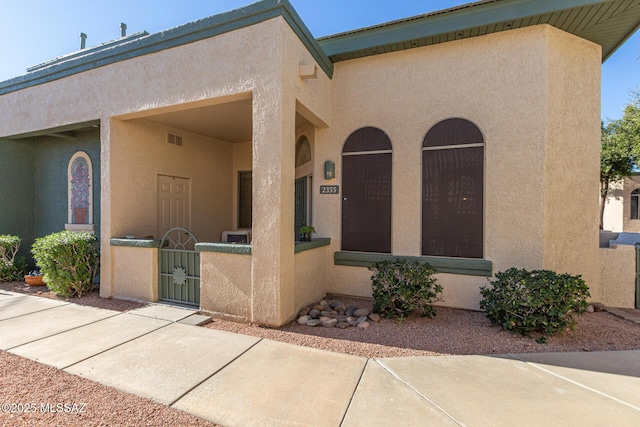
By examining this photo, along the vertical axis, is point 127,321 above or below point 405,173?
below

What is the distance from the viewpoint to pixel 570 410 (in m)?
2.46

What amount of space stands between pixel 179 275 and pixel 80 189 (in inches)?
157

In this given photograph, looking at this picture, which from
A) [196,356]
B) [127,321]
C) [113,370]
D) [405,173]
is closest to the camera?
[113,370]

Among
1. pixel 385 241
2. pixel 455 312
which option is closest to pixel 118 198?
pixel 385 241

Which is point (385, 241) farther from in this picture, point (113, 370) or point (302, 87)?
point (113, 370)

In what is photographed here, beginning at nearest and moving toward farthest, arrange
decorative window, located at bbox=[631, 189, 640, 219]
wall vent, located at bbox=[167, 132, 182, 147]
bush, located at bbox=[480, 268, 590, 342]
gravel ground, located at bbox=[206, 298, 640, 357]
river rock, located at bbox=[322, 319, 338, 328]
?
gravel ground, located at bbox=[206, 298, 640, 357] < bush, located at bbox=[480, 268, 590, 342] < river rock, located at bbox=[322, 319, 338, 328] < wall vent, located at bbox=[167, 132, 182, 147] < decorative window, located at bbox=[631, 189, 640, 219]

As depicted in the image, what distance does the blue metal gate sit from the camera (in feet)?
16.7

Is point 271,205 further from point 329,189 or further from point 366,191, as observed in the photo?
point 366,191

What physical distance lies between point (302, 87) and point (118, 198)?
13.1 ft

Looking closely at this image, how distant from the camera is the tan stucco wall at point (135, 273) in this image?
5.34 meters

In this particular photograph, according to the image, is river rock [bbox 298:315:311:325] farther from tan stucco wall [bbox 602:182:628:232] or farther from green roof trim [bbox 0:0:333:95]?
tan stucco wall [bbox 602:182:628:232]

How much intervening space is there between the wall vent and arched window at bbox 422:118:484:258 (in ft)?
18.2

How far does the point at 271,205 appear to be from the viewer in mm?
4246

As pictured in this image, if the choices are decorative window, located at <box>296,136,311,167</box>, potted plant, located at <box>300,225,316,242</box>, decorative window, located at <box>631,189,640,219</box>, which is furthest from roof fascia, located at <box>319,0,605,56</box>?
decorative window, located at <box>631,189,640,219</box>
